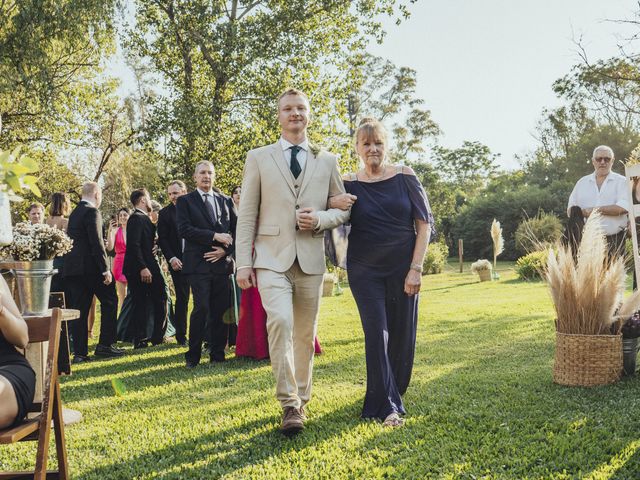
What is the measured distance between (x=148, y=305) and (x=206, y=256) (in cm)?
252

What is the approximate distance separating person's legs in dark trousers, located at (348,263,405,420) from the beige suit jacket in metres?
0.41

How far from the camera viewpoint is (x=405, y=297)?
4.89 metres

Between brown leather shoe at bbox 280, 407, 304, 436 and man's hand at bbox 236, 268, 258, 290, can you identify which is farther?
man's hand at bbox 236, 268, 258, 290

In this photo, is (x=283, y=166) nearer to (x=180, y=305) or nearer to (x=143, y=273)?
(x=143, y=273)

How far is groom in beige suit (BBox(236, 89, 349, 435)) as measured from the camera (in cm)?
436

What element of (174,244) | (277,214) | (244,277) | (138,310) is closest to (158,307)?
(138,310)

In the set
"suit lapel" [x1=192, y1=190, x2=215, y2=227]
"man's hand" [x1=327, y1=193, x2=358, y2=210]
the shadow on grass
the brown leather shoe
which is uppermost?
"suit lapel" [x1=192, y1=190, x2=215, y2=227]

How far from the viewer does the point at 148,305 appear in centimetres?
913

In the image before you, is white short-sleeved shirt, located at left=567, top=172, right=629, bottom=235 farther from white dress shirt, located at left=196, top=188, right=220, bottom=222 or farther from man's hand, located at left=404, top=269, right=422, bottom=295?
white dress shirt, located at left=196, top=188, right=220, bottom=222

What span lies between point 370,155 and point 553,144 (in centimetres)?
5296

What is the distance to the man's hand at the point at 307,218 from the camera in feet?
14.4

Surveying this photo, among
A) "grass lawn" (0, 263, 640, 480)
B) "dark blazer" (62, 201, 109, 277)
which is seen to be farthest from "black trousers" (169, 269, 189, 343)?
"grass lawn" (0, 263, 640, 480)

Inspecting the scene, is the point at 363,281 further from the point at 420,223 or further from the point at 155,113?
the point at 155,113

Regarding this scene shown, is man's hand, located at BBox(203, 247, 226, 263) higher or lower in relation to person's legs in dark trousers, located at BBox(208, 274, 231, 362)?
higher
